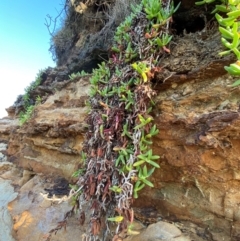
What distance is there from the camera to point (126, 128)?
1.83 metres

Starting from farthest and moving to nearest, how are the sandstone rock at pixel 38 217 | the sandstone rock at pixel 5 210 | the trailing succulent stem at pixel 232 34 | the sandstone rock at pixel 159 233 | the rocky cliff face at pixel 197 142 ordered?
the sandstone rock at pixel 5 210, the sandstone rock at pixel 38 217, the sandstone rock at pixel 159 233, the rocky cliff face at pixel 197 142, the trailing succulent stem at pixel 232 34

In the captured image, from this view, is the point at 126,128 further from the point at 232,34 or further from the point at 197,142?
the point at 232,34

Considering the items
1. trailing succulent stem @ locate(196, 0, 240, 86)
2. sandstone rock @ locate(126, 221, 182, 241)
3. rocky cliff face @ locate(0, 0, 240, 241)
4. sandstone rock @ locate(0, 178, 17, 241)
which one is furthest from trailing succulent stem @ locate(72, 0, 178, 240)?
sandstone rock @ locate(0, 178, 17, 241)

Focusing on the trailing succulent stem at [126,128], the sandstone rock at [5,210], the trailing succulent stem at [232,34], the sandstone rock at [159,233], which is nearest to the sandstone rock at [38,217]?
the sandstone rock at [5,210]

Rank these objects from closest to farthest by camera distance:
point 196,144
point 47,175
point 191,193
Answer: point 196,144, point 191,193, point 47,175

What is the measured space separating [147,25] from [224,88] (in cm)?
98

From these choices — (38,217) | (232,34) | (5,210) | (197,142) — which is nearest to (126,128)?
(197,142)

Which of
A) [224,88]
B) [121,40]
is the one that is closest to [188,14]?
[121,40]

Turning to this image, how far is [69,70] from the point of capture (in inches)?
205

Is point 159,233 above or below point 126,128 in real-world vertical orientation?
below

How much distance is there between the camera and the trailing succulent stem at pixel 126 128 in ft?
5.61

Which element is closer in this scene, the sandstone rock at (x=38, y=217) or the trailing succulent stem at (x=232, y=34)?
the trailing succulent stem at (x=232, y=34)

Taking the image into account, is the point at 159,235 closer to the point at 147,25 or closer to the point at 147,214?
the point at 147,214

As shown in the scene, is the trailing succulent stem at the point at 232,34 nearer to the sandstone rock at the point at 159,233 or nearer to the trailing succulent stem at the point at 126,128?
the trailing succulent stem at the point at 126,128
